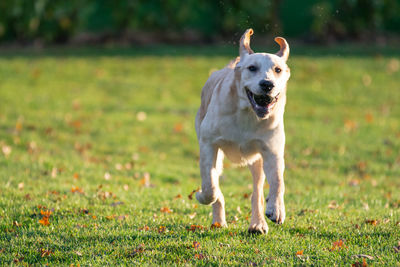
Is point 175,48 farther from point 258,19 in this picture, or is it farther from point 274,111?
point 274,111

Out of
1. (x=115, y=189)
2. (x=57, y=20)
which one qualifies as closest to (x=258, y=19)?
(x=57, y=20)

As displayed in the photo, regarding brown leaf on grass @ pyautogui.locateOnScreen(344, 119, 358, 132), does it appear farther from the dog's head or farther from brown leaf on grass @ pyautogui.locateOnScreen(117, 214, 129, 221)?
the dog's head

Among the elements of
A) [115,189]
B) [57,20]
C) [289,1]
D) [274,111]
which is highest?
[289,1]

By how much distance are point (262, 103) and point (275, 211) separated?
1.00 meters

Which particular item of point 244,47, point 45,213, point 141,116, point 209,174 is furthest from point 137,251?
point 141,116

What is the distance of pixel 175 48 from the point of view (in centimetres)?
2072

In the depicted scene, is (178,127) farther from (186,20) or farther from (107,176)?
(186,20)

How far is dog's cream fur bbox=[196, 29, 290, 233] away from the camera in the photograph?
17.1ft

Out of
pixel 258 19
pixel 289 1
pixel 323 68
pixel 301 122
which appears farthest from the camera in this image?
pixel 289 1

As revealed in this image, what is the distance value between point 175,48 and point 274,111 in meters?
15.8

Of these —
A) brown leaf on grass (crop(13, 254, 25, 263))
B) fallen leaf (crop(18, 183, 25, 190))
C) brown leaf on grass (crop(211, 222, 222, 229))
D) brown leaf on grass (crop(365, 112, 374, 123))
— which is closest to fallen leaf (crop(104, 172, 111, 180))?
fallen leaf (crop(18, 183, 25, 190))

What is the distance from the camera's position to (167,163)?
11.0m

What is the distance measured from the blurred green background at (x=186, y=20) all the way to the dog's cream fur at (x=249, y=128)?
14.6 metres

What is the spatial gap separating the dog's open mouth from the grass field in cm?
123
